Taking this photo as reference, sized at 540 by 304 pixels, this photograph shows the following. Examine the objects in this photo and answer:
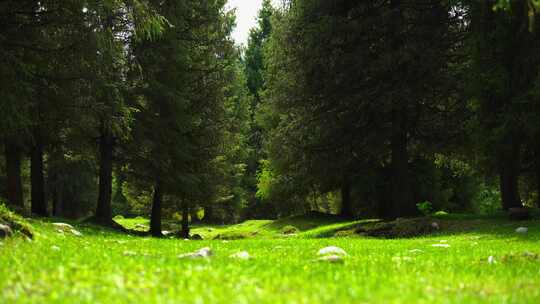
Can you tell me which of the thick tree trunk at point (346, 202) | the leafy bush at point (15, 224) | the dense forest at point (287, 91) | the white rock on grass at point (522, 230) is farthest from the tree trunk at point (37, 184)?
the thick tree trunk at point (346, 202)

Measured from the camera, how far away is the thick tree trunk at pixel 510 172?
20234 mm

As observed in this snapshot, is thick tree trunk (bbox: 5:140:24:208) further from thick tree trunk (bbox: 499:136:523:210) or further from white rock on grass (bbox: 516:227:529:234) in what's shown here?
thick tree trunk (bbox: 499:136:523:210)

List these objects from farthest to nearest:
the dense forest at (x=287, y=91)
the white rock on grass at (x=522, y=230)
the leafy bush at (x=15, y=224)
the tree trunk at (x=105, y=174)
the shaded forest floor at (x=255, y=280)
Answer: the tree trunk at (x=105, y=174), the white rock on grass at (x=522, y=230), the dense forest at (x=287, y=91), the leafy bush at (x=15, y=224), the shaded forest floor at (x=255, y=280)

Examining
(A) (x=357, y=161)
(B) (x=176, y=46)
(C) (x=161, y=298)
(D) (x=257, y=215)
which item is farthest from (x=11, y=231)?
(D) (x=257, y=215)

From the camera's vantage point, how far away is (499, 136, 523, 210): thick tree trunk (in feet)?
66.4

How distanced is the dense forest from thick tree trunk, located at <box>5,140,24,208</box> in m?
0.06

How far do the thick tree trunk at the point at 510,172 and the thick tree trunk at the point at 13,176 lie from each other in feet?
67.9

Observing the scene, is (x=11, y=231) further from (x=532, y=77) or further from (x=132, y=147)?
(x=532, y=77)

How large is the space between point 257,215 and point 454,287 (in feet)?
184

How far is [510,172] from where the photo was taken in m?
21.7

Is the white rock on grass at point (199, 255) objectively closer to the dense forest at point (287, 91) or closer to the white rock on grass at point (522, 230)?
the dense forest at point (287, 91)

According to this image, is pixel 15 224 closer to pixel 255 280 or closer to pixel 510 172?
pixel 255 280

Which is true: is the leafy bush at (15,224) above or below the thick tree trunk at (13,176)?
below

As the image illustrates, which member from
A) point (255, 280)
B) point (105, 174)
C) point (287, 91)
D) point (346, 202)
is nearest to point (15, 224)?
point (255, 280)
